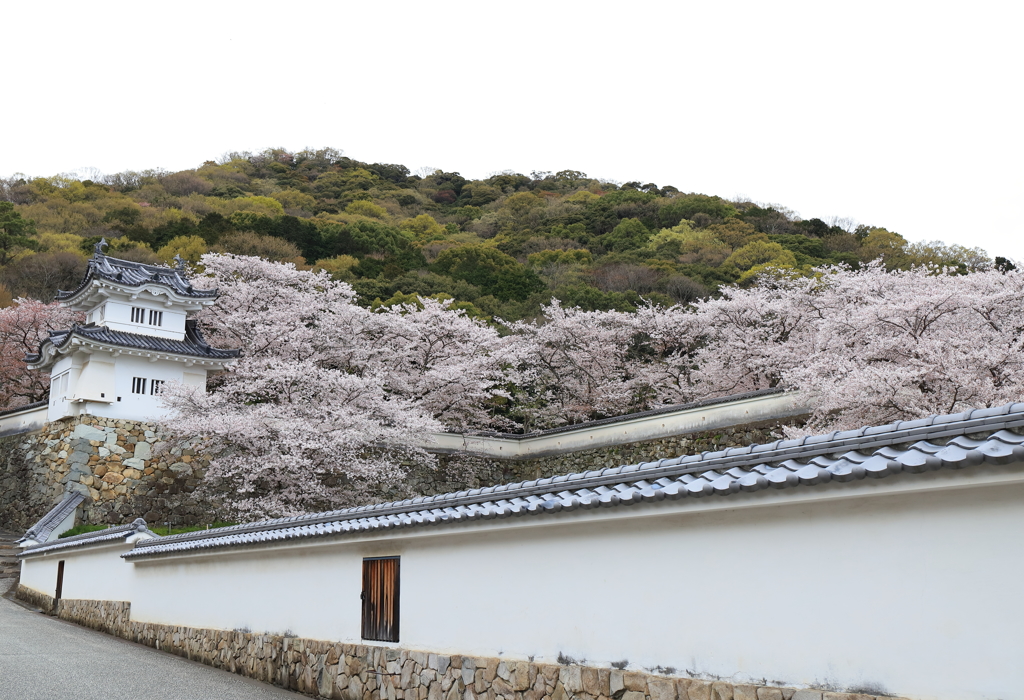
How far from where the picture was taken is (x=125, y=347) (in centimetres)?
2069

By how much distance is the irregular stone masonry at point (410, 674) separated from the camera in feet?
17.5

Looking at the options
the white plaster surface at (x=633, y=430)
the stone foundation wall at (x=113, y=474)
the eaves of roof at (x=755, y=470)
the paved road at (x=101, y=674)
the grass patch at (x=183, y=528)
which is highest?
the white plaster surface at (x=633, y=430)

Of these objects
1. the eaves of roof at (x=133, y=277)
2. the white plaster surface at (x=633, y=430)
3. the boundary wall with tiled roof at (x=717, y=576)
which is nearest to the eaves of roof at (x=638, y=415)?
the white plaster surface at (x=633, y=430)

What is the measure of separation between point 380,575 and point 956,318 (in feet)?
48.5

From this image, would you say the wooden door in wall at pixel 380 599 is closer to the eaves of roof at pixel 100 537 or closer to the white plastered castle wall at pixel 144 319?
the eaves of roof at pixel 100 537

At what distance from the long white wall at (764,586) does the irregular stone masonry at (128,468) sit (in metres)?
13.0

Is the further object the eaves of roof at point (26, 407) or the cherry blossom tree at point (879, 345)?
the eaves of roof at point (26, 407)

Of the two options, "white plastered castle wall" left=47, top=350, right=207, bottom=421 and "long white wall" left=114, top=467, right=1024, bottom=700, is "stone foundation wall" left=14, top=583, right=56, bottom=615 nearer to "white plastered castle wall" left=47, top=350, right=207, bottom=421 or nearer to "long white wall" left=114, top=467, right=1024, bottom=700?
"white plastered castle wall" left=47, top=350, right=207, bottom=421

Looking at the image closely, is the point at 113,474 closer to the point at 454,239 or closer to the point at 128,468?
the point at 128,468

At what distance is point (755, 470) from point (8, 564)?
19.5 meters

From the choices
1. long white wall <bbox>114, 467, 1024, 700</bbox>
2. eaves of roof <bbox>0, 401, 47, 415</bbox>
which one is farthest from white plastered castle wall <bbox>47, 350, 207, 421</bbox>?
long white wall <bbox>114, 467, 1024, 700</bbox>

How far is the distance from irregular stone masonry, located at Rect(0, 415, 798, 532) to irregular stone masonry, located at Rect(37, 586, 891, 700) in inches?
383

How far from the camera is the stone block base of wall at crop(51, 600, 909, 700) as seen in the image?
533 cm

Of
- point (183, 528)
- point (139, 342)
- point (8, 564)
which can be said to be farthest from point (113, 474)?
point (139, 342)
